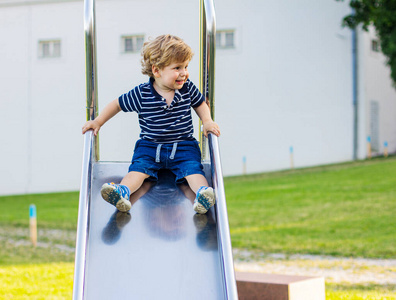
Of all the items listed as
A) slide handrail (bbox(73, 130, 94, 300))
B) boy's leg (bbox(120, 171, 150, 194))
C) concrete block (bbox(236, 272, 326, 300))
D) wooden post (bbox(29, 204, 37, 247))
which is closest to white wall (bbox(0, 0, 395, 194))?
wooden post (bbox(29, 204, 37, 247))

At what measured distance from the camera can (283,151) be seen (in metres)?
18.5

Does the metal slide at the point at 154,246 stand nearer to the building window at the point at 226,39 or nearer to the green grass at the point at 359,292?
the green grass at the point at 359,292

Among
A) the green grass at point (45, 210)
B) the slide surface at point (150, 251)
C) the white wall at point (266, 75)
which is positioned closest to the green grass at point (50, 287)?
the slide surface at point (150, 251)

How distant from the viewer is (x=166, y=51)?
10.5ft

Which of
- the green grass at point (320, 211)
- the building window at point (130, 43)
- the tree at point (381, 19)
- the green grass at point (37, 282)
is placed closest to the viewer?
the green grass at point (37, 282)

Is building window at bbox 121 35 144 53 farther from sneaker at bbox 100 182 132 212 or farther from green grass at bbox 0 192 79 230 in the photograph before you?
sneaker at bbox 100 182 132 212

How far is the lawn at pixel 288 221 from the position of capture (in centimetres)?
652

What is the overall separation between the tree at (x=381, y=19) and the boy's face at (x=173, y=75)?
1312cm

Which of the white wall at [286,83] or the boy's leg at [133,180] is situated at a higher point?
the white wall at [286,83]

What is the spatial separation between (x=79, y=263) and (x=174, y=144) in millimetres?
1042

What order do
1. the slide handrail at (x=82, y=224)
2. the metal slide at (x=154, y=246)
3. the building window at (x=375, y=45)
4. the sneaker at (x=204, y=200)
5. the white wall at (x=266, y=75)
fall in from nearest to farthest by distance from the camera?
the slide handrail at (x=82, y=224), the metal slide at (x=154, y=246), the sneaker at (x=204, y=200), the white wall at (x=266, y=75), the building window at (x=375, y=45)

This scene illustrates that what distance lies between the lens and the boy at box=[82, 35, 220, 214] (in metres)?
3.26

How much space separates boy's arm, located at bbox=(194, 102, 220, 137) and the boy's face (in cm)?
24

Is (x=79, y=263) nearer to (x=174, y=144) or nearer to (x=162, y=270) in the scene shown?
(x=162, y=270)
